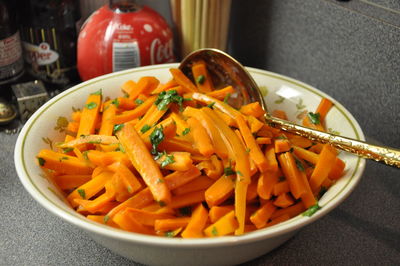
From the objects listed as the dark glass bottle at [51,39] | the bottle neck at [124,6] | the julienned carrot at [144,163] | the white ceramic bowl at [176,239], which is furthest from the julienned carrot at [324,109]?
the dark glass bottle at [51,39]

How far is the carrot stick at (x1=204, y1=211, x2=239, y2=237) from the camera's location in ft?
2.50

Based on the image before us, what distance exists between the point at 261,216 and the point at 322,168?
16 centimetres

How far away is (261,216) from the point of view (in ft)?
2.66

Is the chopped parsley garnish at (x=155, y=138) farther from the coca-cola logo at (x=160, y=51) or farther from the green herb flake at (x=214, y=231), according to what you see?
the coca-cola logo at (x=160, y=51)

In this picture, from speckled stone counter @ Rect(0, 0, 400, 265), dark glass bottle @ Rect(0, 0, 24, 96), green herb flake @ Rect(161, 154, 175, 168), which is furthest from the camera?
dark glass bottle @ Rect(0, 0, 24, 96)

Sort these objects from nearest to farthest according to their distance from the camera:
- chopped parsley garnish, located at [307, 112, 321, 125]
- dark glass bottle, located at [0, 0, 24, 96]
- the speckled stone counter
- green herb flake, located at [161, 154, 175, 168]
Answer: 1. green herb flake, located at [161, 154, 175, 168]
2. the speckled stone counter
3. chopped parsley garnish, located at [307, 112, 321, 125]
4. dark glass bottle, located at [0, 0, 24, 96]

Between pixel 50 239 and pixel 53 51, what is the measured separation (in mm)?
676

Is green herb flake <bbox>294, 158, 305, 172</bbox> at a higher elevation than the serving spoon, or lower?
lower

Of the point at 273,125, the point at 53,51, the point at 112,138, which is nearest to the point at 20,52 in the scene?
the point at 53,51

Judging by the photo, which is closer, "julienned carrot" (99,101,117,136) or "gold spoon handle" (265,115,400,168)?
"gold spoon handle" (265,115,400,168)

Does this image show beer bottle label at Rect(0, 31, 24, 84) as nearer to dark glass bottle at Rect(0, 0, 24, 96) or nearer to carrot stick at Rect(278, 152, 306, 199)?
dark glass bottle at Rect(0, 0, 24, 96)

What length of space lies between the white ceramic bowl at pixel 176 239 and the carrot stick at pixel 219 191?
3.7 inches

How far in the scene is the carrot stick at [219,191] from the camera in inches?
32.0

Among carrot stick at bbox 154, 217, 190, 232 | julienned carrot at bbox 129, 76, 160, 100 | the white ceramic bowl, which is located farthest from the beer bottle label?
carrot stick at bbox 154, 217, 190, 232
